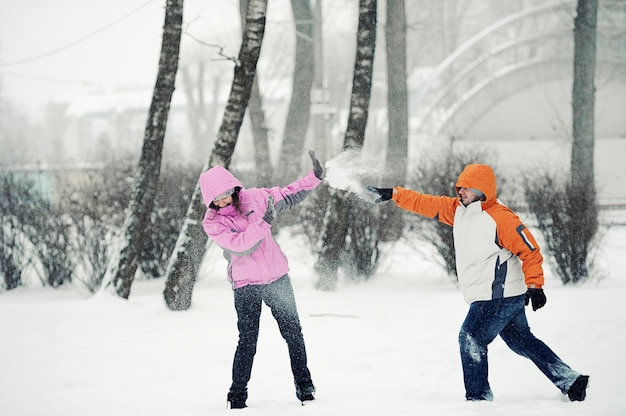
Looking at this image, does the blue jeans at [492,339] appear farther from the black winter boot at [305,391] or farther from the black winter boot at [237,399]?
the black winter boot at [237,399]

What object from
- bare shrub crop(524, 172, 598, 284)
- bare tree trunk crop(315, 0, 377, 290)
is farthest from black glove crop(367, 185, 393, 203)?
bare shrub crop(524, 172, 598, 284)

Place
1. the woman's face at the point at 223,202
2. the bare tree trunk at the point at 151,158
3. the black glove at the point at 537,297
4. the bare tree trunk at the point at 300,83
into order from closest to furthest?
the black glove at the point at 537,297, the woman's face at the point at 223,202, the bare tree trunk at the point at 151,158, the bare tree trunk at the point at 300,83

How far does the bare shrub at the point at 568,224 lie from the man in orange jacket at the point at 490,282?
4.66 metres

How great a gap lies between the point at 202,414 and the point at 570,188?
245 inches

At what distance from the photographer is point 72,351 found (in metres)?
6.12

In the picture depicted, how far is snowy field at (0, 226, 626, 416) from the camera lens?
4.71m

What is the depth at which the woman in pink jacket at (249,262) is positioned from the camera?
4.38 m

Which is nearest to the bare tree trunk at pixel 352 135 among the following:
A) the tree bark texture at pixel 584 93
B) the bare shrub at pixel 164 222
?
the bare shrub at pixel 164 222

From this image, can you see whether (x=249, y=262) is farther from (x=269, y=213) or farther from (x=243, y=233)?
(x=269, y=213)

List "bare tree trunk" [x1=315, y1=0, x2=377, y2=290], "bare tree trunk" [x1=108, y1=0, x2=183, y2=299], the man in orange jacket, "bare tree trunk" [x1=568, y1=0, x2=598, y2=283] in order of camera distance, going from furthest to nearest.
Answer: "bare tree trunk" [x1=568, y1=0, x2=598, y2=283], "bare tree trunk" [x1=315, y1=0, x2=377, y2=290], "bare tree trunk" [x1=108, y1=0, x2=183, y2=299], the man in orange jacket

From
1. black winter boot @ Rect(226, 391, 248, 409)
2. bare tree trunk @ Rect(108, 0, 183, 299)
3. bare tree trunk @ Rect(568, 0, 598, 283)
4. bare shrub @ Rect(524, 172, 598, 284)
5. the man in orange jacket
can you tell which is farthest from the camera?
bare tree trunk @ Rect(568, 0, 598, 283)

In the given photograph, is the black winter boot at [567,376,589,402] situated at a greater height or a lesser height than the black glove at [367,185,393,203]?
lesser

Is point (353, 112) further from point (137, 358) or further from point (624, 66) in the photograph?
point (624, 66)

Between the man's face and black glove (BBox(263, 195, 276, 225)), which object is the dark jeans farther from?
the man's face
